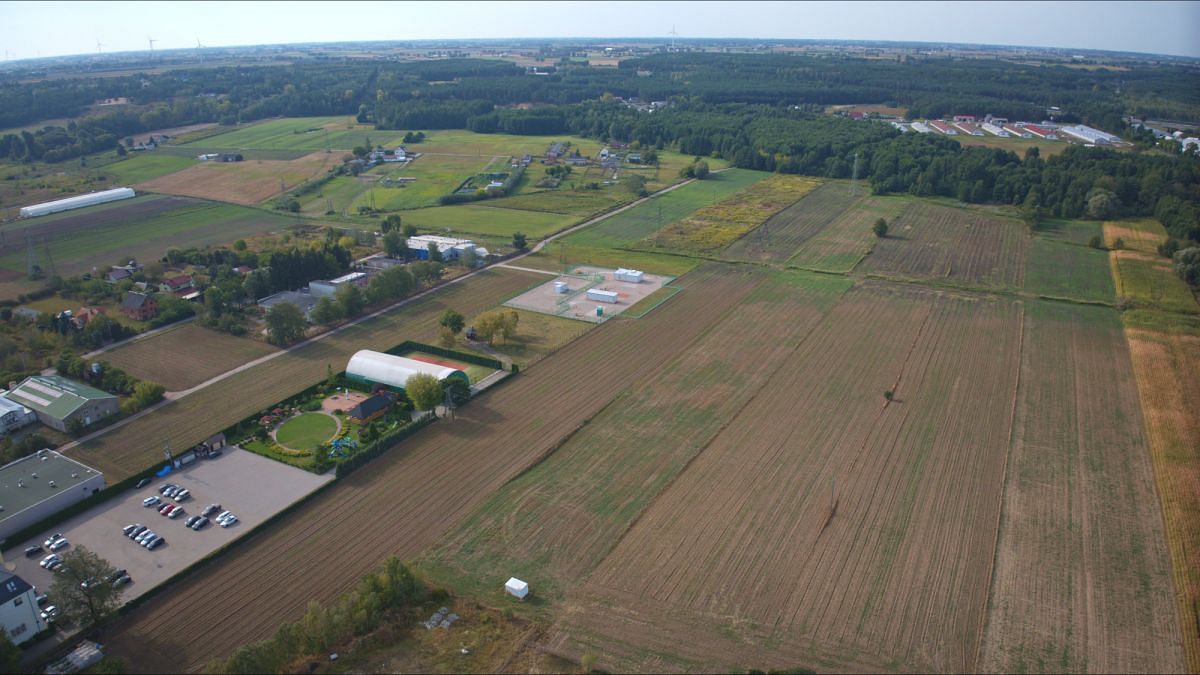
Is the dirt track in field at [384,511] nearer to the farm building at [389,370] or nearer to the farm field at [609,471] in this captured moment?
the farm field at [609,471]

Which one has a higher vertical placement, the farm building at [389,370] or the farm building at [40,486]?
the farm building at [389,370]

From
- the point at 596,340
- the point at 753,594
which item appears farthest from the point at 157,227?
the point at 753,594

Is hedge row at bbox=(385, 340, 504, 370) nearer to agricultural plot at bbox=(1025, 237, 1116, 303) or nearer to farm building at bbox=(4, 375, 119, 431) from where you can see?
farm building at bbox=(4, 375, 119, 431)

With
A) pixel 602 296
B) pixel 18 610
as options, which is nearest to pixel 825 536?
pixel 18 610

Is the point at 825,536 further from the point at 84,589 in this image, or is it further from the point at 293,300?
the point at 293,300

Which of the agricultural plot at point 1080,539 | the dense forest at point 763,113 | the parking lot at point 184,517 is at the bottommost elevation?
the parking lot at point 184,517

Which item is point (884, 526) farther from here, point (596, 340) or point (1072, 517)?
point (596, 340)

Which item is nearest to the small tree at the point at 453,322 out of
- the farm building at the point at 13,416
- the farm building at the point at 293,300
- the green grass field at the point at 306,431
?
the green grass field at the point at 306,431
